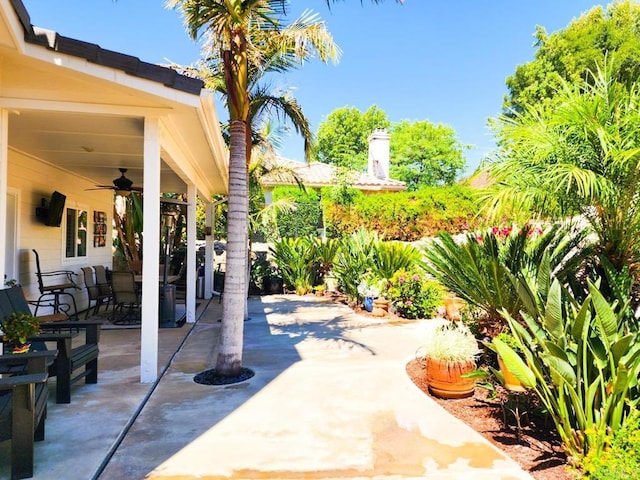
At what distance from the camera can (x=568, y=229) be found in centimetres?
509

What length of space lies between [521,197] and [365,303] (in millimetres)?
6825

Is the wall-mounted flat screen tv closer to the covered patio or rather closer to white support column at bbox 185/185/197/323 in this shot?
the covered patio

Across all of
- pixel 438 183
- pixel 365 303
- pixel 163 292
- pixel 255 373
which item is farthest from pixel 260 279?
pixel 438 183

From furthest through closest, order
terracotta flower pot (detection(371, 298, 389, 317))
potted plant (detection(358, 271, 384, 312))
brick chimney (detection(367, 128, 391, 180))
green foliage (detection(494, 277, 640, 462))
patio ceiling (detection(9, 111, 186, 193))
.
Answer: brick chimney (detection(367, 128, 391, 180)), potted plant (detection(358, 271, 384, 312)), terracotta flower pot (detection(371, 298, 389, 317)), patio ceiling (detection(9, 111, 186, 193)), green foliage (detection(494, 277, 640, 462))

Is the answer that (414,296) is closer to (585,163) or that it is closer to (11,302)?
(585,163)

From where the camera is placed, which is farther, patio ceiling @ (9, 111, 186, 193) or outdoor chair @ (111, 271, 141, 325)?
outdoor chair @ (111, 271, 141, 325)

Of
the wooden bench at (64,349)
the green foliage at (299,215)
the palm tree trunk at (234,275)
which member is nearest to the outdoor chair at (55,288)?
the wooden bench at (64,349)

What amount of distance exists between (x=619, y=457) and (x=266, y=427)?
2.60m

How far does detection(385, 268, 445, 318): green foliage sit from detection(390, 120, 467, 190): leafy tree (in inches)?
1063

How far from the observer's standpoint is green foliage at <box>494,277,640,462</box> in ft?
10.0

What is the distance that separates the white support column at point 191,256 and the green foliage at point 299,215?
7.70 metres

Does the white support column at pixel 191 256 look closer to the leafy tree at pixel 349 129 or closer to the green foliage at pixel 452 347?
the green foliage at pixel 452 347

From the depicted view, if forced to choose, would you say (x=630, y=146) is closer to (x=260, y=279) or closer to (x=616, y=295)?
(x=616, y=295)

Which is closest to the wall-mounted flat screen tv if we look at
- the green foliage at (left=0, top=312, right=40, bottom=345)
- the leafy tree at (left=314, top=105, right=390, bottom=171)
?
the green foliage at (left=0, top=312, right=40, bottom=345)
